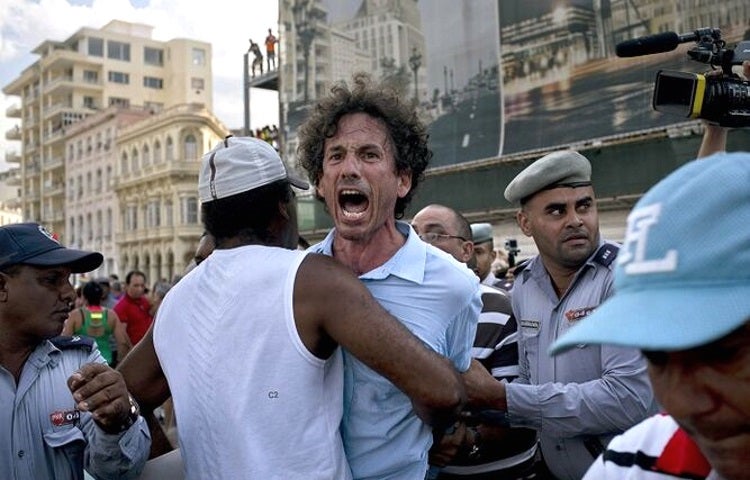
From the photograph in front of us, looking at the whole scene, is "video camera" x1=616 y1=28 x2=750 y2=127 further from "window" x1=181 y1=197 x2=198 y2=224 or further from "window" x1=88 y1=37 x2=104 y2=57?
"window" x1=88 y1=37 x2=104 y2=57

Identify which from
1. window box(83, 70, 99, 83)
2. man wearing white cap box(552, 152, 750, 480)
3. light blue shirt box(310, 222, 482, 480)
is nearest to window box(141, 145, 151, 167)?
window box(83, 70, 99, 83)

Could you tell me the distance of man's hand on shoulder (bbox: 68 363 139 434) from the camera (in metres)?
2.08

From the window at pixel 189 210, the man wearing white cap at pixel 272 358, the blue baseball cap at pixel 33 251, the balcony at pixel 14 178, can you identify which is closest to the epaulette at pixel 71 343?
the blue baseball cap at pixel 33 251

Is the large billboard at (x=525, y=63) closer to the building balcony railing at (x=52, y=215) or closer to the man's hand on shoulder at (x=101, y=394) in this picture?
the man's hand on shoulder at (x=101, y=394)

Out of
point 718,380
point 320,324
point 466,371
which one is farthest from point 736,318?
point 466,371

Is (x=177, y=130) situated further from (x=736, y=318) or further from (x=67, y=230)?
(x=736, y=318)

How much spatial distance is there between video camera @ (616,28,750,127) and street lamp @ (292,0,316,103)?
33.0m

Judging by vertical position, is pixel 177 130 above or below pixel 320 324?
above

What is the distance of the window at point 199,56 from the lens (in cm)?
7056

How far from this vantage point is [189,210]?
166ft

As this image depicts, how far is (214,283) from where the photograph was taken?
209cm

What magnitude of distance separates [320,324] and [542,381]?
48.7 inches

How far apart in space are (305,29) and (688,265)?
117 feet

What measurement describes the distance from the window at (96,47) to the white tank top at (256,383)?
7306 centimetres
